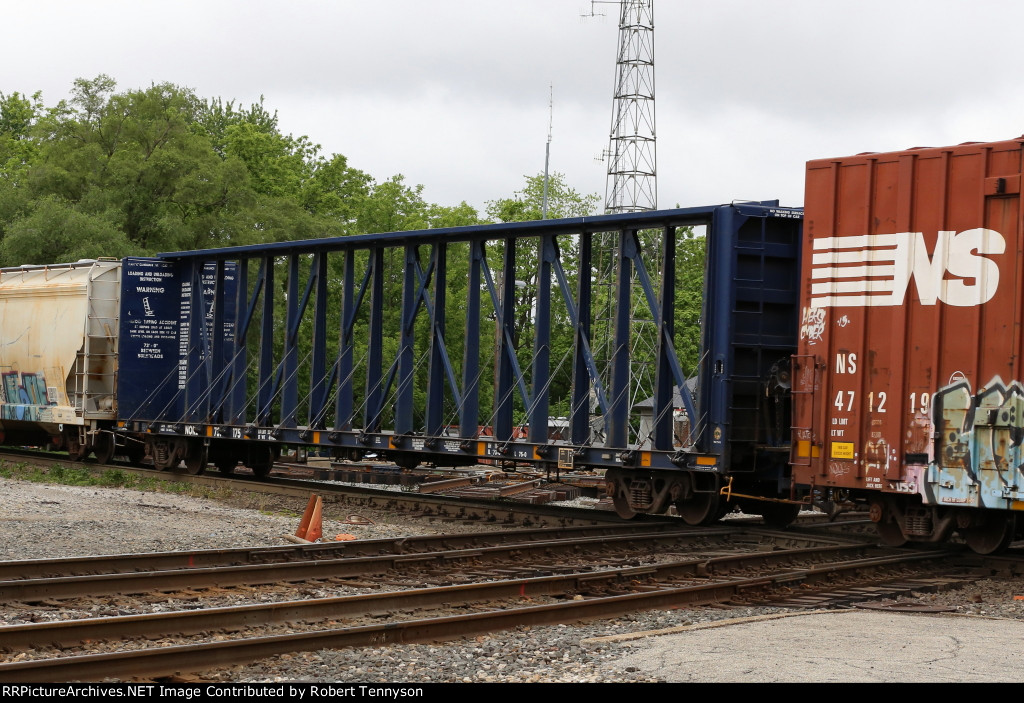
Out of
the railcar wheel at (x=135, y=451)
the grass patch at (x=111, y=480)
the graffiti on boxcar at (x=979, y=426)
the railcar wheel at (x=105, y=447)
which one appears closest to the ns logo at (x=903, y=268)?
the graffiti on boxcar at (x=979, y=426)

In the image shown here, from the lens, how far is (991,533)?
13.2 meters

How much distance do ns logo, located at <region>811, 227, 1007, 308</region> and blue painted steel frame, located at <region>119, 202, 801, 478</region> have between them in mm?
1815

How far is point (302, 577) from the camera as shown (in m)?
11.5

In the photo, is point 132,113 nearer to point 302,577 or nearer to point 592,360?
point 592,360

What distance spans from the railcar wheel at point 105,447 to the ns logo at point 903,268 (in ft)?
55.4

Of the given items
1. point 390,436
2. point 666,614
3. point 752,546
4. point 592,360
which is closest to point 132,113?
point 390,436

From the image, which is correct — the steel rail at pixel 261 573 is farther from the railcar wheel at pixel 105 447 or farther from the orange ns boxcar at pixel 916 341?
the railcar wheel at pixel 105 447

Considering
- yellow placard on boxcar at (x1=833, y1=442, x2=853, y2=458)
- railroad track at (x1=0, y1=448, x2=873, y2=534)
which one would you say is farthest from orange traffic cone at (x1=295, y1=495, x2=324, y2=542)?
yellow placard on boxcar at (x1=833, y1=442, x2=853, y2=458)

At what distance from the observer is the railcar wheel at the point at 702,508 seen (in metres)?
16.2

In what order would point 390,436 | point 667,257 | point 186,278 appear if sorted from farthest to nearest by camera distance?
1. point 186,278
2. point 390,436
3. point 667,257

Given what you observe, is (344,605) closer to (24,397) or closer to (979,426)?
(979,426)

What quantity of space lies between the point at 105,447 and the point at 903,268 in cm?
1840

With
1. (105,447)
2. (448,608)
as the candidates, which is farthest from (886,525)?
(105,447)
